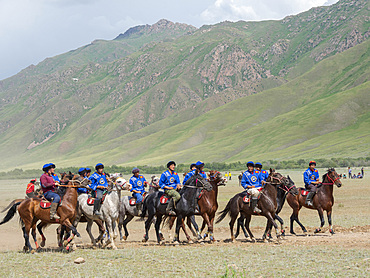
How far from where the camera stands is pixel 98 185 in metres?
17.2

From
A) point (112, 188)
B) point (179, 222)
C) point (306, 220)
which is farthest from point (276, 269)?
point (306, 220)

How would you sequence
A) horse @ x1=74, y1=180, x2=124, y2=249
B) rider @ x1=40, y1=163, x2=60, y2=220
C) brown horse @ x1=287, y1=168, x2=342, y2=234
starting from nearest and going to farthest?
rider @ x1=40, y1=163, x2=60, y2=220
horse @ x1=74, y1=180, x2=124, y2=249
brown horse @ x1=287, y1=168, x2=342, y2=234

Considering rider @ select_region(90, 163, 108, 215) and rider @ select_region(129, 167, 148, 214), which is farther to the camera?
rider @ select_region(129, 167, 148, 214)

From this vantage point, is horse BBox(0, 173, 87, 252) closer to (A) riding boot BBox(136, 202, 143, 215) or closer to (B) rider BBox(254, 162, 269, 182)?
(A) riding boot BBox(136, 202, 143, 215)

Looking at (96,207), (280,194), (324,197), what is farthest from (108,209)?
(324,197)

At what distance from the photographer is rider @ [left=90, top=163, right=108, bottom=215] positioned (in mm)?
17016

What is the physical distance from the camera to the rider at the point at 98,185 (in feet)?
55.8

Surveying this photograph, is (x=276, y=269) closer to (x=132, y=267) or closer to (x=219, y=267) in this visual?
(x=219, y=267)

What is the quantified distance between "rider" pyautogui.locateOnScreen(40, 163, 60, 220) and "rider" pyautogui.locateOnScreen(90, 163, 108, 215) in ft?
4.95

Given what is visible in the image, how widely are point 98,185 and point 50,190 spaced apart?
189cm

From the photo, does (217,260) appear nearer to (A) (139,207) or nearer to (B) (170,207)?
(B) (170,207)

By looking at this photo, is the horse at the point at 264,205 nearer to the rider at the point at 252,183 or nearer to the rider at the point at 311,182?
the rider at the point at 252,183

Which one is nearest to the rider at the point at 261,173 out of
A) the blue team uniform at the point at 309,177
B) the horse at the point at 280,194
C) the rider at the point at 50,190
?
the horse at the point at 280,194

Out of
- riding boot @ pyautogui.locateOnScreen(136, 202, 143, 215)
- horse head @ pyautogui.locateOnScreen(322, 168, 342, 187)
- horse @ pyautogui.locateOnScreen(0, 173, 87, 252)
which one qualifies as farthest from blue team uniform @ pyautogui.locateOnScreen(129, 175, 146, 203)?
horse head @ pyautogui.locateOnScreen(322, 168, 342, 187)
